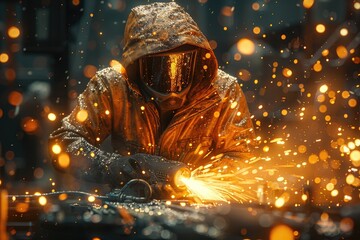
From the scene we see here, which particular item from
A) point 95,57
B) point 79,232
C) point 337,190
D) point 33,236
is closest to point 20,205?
point 33,236

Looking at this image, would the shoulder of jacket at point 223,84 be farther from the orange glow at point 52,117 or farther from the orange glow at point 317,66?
the orange glow at point 52,117

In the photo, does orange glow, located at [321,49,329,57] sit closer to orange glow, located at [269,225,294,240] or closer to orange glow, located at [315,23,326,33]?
orange glow, located at [315,23,326,33]

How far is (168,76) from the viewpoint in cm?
464

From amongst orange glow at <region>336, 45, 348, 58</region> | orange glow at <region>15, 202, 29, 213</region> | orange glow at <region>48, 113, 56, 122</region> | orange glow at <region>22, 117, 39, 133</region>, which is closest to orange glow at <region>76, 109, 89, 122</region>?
orange glow at <region>48, 113, 56, 122</region>

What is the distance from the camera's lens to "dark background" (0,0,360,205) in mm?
5645

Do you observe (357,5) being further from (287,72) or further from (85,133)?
(85,133)

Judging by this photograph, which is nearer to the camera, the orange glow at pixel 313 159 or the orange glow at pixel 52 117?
the orange glow at pixel 313 159

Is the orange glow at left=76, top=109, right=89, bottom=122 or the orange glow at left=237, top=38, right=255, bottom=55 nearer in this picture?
the orange glow at left=76, top=109, right=89, bottom=122

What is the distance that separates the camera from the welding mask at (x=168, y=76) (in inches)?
182

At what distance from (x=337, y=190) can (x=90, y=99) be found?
5.81 ft

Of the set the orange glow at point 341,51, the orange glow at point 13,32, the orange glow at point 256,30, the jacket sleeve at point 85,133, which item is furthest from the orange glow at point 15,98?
the orange glow at point 341,51

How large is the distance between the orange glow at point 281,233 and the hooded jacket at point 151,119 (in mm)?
2534

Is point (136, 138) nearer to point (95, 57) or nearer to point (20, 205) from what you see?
point (95, 57)

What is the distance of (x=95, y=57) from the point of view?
5.96 meters
